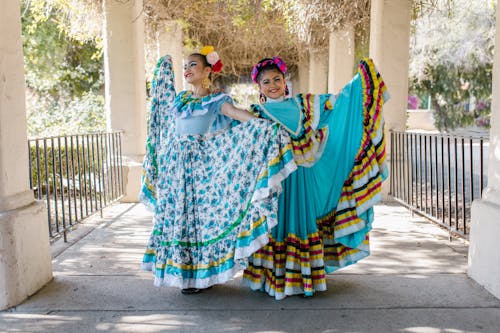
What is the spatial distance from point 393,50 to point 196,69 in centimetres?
457

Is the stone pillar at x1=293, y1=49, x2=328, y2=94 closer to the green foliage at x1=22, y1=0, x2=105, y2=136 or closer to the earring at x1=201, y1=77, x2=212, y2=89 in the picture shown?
the green foliage at x1=22, y1=0, x2=105, y2=136

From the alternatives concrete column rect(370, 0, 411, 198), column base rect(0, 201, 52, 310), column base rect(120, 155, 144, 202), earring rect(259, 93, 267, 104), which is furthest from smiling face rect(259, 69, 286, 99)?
column base rect(120, 155, 144, 202)

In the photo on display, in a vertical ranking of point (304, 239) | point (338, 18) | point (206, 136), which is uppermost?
point (338, 18)

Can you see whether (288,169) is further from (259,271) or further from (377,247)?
(377,247)

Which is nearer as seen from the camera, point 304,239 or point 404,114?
point 304,239

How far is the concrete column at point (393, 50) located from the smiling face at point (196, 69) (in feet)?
14.2

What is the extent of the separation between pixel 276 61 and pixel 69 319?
7.06ft

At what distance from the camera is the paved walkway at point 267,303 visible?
Result: 304 centimetres

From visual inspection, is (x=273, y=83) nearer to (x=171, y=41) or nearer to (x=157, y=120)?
(x=157, y=120)

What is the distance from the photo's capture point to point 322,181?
3.46m

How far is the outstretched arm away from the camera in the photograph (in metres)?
3.34

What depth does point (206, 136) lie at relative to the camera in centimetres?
350

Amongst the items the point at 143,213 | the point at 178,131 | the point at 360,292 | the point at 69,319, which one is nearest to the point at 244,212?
the point at 178,131

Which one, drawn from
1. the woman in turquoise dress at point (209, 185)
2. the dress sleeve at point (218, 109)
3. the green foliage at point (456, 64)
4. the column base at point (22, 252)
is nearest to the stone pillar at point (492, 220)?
the woman in turquoise dress at point (209, 185)
